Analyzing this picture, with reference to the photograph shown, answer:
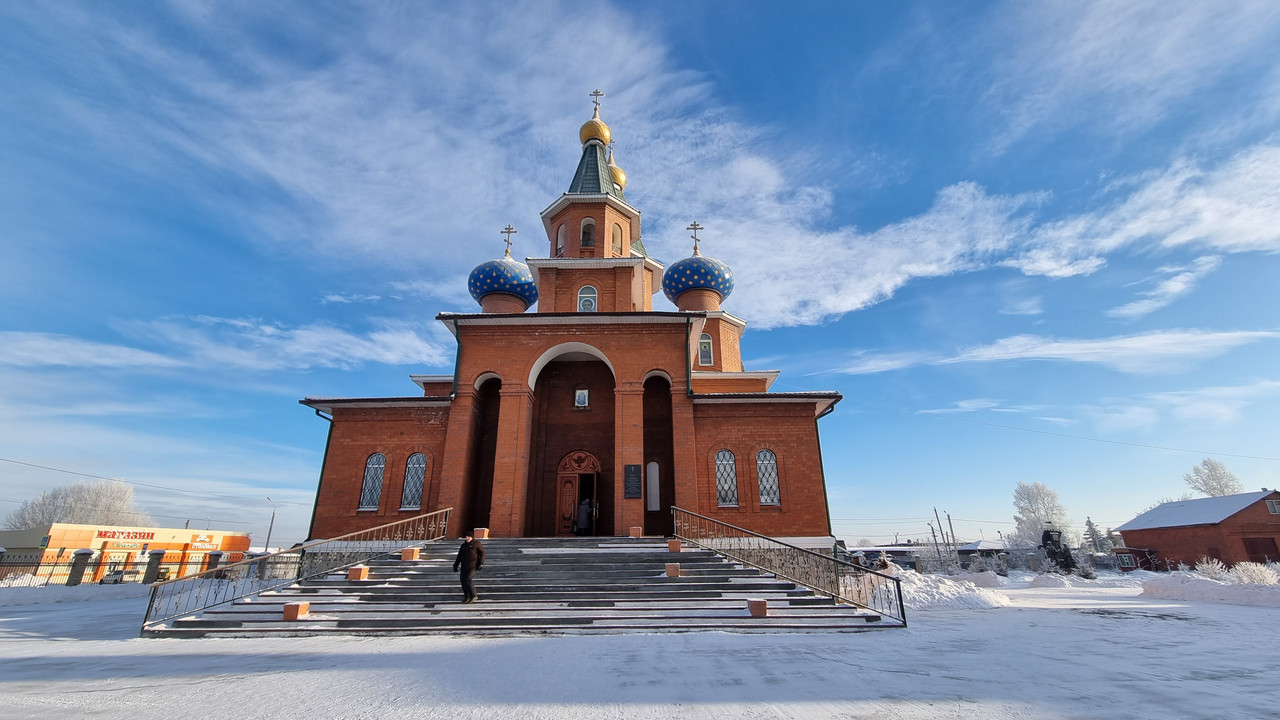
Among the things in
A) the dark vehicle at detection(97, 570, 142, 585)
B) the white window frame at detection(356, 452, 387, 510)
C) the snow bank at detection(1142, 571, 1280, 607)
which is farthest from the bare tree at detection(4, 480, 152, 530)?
the snow bank at detection(1142, 571, 1280, 607)

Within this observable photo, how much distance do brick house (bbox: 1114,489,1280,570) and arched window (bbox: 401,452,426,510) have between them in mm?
37745

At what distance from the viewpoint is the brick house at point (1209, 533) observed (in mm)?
27500

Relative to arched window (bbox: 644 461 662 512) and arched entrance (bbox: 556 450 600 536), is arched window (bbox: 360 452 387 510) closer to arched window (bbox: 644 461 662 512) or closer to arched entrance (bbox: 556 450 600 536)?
arched entrance (bbox: 556 450 600 536)

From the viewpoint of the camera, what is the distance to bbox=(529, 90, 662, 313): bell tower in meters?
16.9

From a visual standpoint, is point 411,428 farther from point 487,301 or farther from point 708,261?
point 708,261

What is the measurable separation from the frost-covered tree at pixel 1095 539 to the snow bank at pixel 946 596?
165 feet

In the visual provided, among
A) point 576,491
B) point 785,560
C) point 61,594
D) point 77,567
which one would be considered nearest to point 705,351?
point 576,491

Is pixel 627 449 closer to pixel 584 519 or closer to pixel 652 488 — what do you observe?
pixel 652 488

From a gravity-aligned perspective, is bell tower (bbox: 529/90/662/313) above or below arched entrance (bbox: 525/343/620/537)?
above

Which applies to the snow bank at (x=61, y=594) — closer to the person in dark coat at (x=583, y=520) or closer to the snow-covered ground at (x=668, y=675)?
the snow-covered ground at (x=668, y=675)

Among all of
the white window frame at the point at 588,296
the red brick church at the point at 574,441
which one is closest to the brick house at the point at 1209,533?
the red brick church at the point at 574,441

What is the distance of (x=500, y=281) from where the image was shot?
1900cm

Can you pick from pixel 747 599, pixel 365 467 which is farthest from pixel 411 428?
pixel 747 599

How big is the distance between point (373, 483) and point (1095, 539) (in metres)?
67.7
